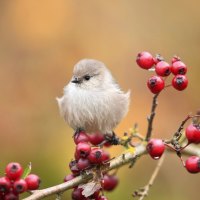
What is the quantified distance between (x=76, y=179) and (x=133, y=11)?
2.96 meters

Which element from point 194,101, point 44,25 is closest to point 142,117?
point 194,101

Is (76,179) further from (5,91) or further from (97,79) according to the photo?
(5,91)

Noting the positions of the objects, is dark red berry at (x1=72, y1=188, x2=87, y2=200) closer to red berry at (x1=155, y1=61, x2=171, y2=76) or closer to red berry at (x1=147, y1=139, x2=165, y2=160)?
red berry at (x1=147, y1=139, x2=165, y2=160)

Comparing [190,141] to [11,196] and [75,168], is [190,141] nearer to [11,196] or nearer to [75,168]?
[75,168]

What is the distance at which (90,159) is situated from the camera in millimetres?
2705

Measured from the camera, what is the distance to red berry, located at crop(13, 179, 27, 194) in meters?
2.46

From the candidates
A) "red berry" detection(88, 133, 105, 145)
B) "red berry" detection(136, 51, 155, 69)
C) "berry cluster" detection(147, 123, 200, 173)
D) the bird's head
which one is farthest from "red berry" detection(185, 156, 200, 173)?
the bird's head

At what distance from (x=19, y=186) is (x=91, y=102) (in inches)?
72.2

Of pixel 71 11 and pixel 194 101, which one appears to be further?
pixel 71 11

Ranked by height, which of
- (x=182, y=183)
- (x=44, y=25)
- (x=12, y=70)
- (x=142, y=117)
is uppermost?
(x=44, y=25)

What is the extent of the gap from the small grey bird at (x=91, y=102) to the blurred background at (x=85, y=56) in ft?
1.57

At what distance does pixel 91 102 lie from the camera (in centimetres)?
423

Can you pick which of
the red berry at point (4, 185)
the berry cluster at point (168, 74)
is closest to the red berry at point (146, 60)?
the berry cluster at point (168, 74)

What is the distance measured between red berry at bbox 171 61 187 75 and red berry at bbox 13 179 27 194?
1.04 metres
